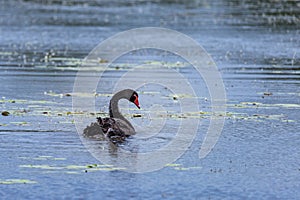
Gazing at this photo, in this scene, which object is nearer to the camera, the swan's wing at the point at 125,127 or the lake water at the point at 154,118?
the lake water at the point at 154,118

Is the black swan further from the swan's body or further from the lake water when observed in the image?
the lake water

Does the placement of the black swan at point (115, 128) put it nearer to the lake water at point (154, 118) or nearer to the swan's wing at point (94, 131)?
the swan's wing at point (94, 131)

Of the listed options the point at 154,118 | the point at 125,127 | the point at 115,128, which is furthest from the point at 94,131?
the point at 154,118

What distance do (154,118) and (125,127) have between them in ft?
7.34

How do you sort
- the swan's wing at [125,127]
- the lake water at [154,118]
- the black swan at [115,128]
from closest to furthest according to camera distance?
the lake water at [154,118], the black swan at [115,128], the swan's wing at [125,127]

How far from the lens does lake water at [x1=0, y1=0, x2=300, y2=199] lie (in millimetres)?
13523

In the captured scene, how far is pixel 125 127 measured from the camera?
57.9 ft

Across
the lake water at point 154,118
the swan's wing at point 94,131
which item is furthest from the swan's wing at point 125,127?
the swan's wing at point 94,131

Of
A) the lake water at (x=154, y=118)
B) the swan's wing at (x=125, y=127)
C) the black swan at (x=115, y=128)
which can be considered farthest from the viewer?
the swan's wing at (x=125, y=127)

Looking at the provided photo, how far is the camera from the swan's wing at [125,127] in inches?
690

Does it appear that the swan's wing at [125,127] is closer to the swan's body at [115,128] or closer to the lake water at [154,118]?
the swan's body at [115,128]

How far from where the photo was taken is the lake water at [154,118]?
13.5 meters

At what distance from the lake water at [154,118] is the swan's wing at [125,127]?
0.94 ft

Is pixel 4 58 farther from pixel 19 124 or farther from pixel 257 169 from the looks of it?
pixel 257 169
